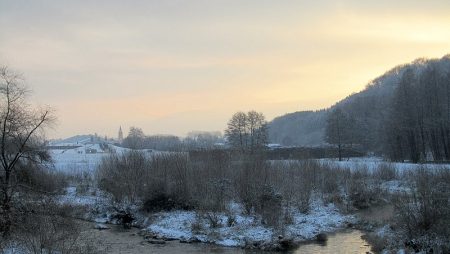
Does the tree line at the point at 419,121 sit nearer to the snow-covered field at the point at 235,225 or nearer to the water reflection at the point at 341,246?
the snow-covered field at the point at 235,225

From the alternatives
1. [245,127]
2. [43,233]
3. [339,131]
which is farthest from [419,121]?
[43,233]

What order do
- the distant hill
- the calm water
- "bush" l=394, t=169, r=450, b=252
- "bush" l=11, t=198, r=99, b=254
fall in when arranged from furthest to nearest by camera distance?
the distant hill → the calm water → "bush" l=394, t=169, r=450, b=252 → "bush" l=11, t=198, r=99, b=254

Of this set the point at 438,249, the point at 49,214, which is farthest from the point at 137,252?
the point at 438,249

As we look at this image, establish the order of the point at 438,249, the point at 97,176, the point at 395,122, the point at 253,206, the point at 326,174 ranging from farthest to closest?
the point at 395,122 < the point at 97,176 < the point at 326,174 < the point at 253,206 < the point at 438,249

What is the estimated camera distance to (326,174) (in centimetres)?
4197

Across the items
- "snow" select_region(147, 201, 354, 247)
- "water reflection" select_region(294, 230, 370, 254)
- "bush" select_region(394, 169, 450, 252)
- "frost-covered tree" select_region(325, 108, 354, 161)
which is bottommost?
"water reflection" select_region(294, 230, 370, 254)

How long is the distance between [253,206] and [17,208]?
16537 millimetres

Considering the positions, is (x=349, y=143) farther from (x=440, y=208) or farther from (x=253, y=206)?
(x=440, y=208)

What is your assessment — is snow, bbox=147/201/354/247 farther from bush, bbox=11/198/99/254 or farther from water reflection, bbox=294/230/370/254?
bush, bbox=11/198/99/254

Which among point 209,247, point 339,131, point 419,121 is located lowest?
point 209,247

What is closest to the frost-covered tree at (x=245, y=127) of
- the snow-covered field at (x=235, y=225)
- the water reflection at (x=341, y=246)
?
the snow-covered field at (x=235, y=225)

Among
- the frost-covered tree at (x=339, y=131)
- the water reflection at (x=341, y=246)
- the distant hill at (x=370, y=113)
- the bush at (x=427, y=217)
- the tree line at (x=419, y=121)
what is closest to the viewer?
the bush at (x=427, y=217)

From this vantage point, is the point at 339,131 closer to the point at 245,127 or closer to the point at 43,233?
the point at 245,127

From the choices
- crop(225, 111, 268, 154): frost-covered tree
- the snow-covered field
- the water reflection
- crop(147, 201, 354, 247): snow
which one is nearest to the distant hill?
crop(225, 111, 268, 154): frost-covered tree
